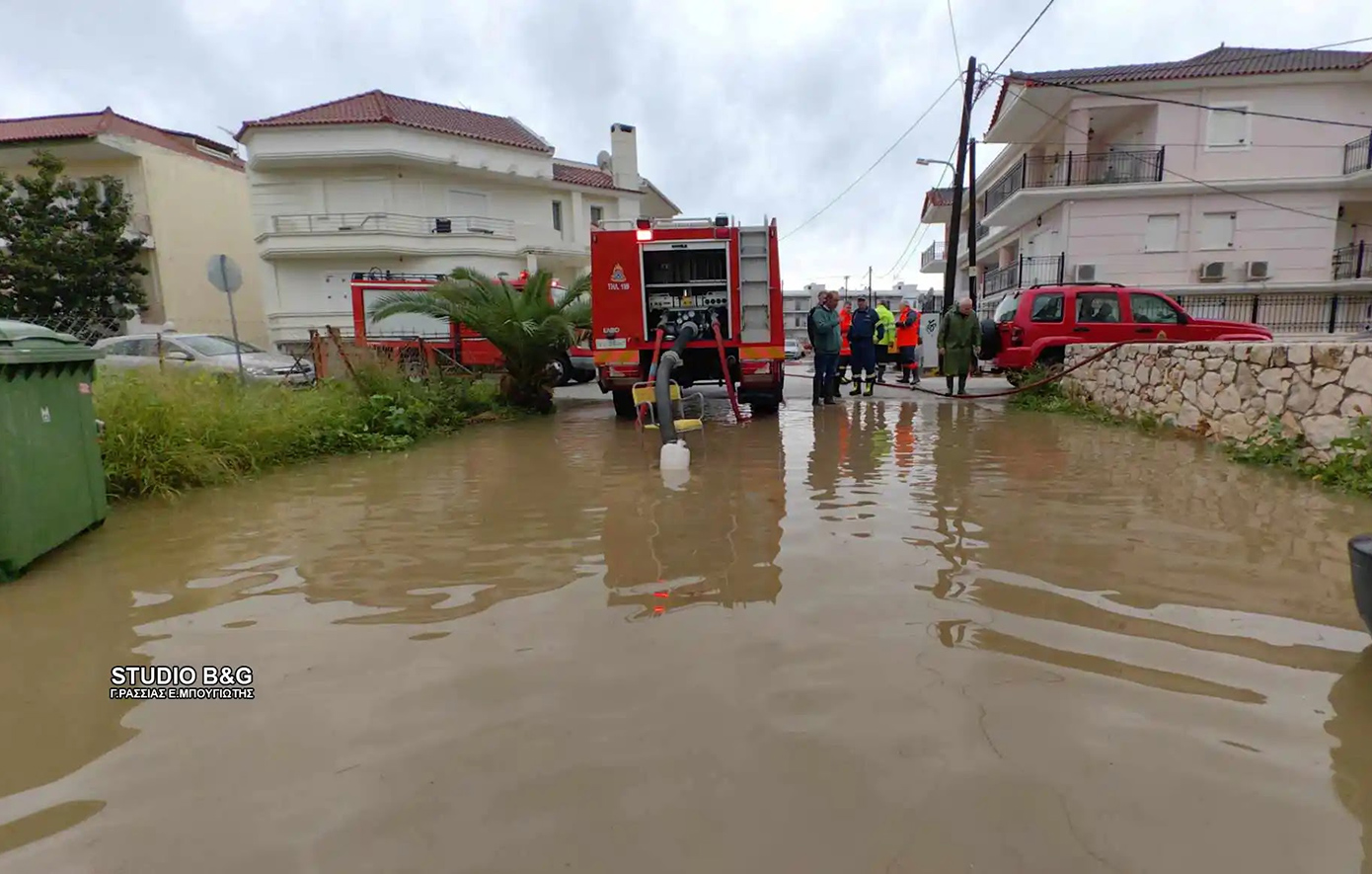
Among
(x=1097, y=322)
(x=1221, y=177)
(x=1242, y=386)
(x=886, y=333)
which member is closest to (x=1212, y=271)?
(x=1221, y=177)

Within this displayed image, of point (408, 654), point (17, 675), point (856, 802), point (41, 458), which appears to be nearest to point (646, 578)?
point (408, 654)

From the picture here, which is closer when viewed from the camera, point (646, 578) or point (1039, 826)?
point (1039, 826)

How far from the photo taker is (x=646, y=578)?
12.0 ft

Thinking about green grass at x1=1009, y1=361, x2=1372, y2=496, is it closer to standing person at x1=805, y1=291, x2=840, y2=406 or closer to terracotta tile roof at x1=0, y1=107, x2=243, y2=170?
standing person at x1=805, y1=291, x2=840, y2=406

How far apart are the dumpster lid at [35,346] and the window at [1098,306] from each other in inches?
472

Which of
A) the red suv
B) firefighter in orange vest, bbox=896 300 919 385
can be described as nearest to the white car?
firefighter in orange vest, bbox=896 300 919 385

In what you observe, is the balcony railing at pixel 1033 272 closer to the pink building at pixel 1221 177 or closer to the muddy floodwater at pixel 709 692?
the pink building at pixel 1221 177

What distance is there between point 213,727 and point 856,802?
2054 mm

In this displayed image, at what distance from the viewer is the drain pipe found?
94.8 inches

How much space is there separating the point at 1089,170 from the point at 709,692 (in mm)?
26718

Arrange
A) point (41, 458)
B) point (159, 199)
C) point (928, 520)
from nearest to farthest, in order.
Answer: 1. point (41, 458)
2. point (928, 520)
3. point (159, 199)

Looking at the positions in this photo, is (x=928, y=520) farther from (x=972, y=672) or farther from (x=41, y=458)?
Answer: (x=41, y=458)

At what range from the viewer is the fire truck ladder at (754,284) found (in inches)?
392

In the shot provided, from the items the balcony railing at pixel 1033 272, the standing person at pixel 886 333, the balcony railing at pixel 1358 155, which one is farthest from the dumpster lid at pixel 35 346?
the balcony railing at pixel 1358 155
